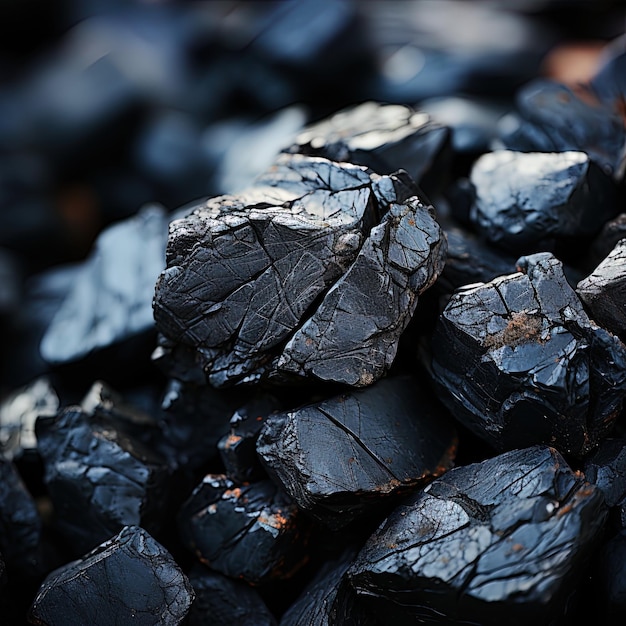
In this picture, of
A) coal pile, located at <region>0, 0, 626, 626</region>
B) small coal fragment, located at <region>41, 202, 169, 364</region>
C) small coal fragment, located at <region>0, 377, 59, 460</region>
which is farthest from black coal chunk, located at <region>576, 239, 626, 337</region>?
small coal fragment, located at <region>0, 377, 59, 460</region>

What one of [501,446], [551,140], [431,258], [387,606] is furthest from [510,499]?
[551,140]

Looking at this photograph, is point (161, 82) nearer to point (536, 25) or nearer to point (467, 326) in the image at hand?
point (536, 25)

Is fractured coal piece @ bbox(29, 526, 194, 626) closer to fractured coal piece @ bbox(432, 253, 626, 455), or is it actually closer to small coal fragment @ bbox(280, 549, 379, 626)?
small coal fragment @ bbox(280, 549, 379, 626)

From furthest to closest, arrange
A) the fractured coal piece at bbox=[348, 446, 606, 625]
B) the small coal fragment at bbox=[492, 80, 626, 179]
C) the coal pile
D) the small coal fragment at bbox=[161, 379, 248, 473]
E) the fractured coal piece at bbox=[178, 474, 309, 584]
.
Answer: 1. the small coal fragment at bbox=[492, 80, 626, 179]
2. the small coal fragment at bbox=[161, 379, 248, 473]
3. the fractured coal piece at bbox=[178, 474, 309, 584]
4. the coal pile
5. the fractured coal piece at bbox=[348, 446, 606, 625]

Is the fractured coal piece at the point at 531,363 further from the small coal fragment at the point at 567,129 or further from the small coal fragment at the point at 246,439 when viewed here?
the small coal fragment at the point at 567,129

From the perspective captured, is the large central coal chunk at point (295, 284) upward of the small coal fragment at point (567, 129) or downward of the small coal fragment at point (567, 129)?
upward

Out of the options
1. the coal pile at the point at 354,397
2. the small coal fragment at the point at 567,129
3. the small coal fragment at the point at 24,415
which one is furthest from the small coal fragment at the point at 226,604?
the small coal fragment at the point at 567,129

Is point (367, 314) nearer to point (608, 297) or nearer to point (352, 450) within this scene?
point (352, 450)
